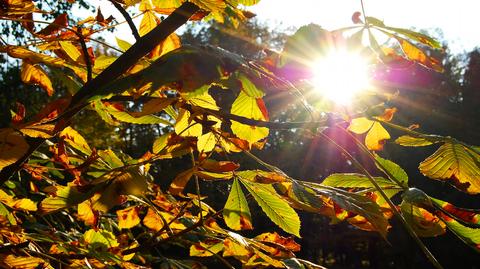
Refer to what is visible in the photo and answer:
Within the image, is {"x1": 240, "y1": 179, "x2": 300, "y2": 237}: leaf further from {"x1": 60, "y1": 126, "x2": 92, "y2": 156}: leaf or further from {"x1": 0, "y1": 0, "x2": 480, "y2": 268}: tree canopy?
{"x1": 60, "y1": 126, "x2": 92, "y2": 156}: leaf

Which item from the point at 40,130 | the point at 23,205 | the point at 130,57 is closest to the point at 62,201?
the point at 40,130

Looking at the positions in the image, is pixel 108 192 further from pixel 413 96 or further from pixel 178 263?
pixel 413 96

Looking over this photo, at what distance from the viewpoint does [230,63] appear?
400mm

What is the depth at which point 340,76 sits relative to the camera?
1.64 feet

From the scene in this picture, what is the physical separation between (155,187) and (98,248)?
404 mm

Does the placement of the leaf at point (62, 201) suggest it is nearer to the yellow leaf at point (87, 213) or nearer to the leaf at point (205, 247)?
the yellow leaf at point (87, 213)

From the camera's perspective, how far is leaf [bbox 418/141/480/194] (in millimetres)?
514

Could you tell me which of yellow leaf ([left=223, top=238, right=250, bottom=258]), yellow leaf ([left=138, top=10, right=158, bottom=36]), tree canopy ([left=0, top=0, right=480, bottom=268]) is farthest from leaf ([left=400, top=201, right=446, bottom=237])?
yellow leaf ([left=138, top=10, right=158, bottom=36])

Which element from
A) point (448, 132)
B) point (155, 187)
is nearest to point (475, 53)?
point (448, 132)

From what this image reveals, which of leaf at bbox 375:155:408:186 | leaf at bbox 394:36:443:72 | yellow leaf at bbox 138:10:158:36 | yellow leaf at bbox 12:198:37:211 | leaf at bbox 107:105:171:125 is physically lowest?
yellow leaf at bbox 12:198:37:211

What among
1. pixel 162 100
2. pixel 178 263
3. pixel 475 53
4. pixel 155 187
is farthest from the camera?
pixel 475 53

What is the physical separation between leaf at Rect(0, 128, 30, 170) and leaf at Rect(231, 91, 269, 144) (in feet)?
0.97

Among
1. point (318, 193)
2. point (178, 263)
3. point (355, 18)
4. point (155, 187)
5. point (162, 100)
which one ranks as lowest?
point (178, 263)

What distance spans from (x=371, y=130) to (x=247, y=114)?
0.26 metres
